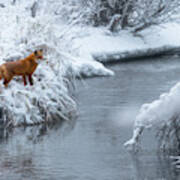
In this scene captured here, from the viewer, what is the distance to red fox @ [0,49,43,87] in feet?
41.9

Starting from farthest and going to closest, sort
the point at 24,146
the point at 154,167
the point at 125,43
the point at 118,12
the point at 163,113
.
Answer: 1. the point at 118,12
2. the point at 125,43
3. the point at 24,146
4. the point at 154,167
5. the point at 163,113

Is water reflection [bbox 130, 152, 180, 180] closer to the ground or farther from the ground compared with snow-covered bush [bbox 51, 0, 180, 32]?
closer to the ground

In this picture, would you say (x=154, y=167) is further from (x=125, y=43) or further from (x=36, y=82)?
(x=125, y=43)

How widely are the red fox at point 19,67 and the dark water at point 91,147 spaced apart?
114 centimetres

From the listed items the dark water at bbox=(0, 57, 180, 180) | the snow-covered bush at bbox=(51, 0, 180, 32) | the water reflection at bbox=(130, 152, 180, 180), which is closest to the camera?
the water reflection at bbox=(130, 152, 180, 180)

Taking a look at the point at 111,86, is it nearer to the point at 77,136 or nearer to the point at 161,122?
the point at 77,136

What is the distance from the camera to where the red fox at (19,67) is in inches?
503

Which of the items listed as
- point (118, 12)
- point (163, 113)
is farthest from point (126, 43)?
point (163, 113)

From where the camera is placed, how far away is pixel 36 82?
13125mm

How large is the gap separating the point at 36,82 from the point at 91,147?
9.32 feet

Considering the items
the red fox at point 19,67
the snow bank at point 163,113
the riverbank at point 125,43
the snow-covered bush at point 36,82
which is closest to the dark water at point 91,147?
the snow-covered bush at point 36,82

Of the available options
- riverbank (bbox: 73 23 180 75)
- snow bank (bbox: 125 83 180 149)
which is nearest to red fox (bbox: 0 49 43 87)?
snow bank (bbox: 125 83 180 149)

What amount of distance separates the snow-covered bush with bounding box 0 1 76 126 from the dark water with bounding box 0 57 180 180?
1.16 ft

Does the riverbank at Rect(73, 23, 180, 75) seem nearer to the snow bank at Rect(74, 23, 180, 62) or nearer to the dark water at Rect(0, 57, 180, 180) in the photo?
the snow bank at Rect(74, 23, 180, 62)
